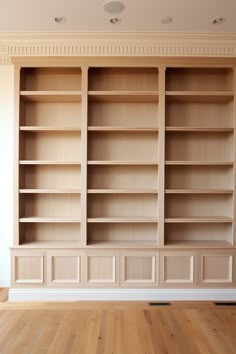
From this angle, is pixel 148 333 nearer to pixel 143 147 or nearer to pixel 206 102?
pixel 143 147

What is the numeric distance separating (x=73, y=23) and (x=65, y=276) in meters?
2.74

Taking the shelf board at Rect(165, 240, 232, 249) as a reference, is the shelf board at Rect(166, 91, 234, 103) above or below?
above

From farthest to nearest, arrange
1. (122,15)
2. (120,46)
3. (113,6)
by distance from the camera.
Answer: (120,46), (122,15), (113,6)

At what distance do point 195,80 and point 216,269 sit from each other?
227cm

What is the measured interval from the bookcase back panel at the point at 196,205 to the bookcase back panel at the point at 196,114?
2.96 ft

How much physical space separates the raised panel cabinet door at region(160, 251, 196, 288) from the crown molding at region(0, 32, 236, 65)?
7.40 feet

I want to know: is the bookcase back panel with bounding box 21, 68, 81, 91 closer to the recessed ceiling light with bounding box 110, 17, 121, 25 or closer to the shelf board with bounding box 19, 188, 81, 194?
the recessed ceiling light with bounding box 110, 17, 121, 25

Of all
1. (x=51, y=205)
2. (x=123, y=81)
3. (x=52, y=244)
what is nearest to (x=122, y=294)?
(x=52, y=244)

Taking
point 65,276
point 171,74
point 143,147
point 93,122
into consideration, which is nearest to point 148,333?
point 65,276

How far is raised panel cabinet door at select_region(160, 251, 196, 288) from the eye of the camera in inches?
113

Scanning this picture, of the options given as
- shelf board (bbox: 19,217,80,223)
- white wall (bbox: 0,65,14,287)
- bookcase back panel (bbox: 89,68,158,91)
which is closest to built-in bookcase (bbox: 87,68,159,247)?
bookcase back panel (bbox: 89,68,158,91)

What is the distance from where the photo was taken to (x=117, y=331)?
1.87 metres

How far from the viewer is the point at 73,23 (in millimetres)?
2631

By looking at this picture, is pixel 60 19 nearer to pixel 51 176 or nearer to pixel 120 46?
pixel 120 46
